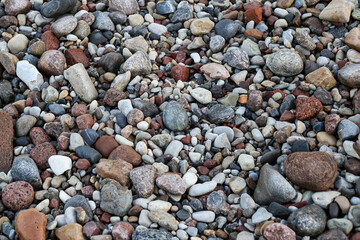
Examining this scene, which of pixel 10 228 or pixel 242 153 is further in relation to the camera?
pixel 242 153

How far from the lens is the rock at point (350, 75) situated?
272 centimetres

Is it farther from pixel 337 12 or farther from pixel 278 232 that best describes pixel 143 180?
pixel 337 12

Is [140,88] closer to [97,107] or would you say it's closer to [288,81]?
[97,107]

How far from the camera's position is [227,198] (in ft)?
7.84

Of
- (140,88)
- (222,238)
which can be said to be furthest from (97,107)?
(222,238)

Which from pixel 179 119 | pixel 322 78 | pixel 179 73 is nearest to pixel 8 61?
pixel 179 73

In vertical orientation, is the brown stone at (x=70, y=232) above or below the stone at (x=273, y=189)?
below

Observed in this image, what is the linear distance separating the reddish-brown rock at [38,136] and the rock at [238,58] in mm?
1475

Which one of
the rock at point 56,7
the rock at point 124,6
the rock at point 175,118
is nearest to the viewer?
the rock at point 175,118

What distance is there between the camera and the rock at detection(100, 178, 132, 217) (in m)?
2.29

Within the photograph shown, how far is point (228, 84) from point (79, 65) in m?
1.14

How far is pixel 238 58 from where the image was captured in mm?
3055

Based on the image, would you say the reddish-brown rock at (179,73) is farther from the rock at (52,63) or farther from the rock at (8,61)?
the rock at (8,61)

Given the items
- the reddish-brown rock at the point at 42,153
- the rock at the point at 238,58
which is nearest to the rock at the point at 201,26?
the rock at the point at 238,58
